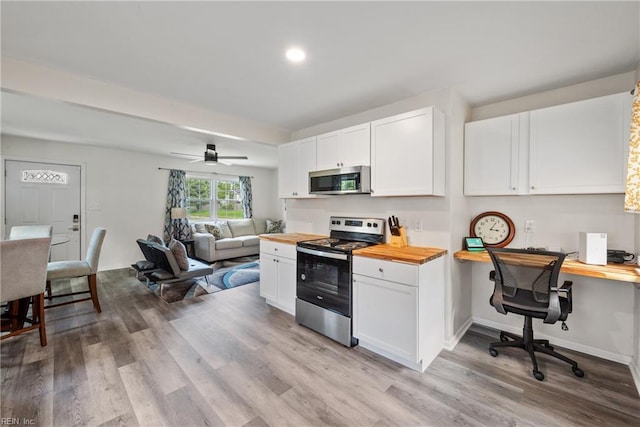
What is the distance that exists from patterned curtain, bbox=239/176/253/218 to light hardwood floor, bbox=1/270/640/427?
4942 mm

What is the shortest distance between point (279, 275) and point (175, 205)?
13.6 ft

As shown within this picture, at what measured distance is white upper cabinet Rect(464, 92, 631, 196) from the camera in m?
2.07

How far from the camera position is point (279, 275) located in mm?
3238

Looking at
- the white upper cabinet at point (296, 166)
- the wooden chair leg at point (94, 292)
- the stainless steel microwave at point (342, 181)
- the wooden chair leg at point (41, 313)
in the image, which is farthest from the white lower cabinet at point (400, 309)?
the wooden chair leg at point (94, 292)

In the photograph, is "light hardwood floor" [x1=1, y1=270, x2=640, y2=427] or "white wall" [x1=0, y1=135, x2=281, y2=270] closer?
"light hardwood floor" [x1=1, y1=270, x2=640, y2=427]

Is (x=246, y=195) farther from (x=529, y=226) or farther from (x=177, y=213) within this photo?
(x=529, y=226)

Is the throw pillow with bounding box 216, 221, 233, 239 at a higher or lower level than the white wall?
lower

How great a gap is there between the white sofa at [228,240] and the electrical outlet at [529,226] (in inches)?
212

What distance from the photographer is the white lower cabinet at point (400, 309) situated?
2074 mm

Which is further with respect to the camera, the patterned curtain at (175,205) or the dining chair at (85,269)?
the patterned curtain at (175,205)

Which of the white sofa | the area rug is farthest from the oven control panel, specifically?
the white sofa

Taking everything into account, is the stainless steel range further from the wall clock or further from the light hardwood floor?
the wall clock

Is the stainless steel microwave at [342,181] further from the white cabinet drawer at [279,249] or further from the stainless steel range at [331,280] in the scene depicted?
the white cabinet drawer at [279,249]

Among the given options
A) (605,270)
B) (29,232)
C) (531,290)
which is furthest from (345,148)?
(29,232)
